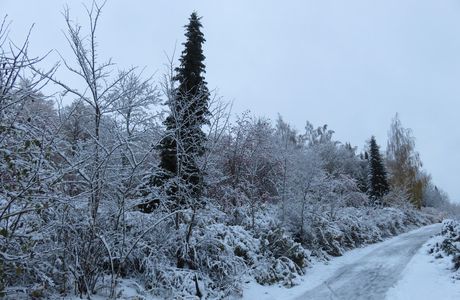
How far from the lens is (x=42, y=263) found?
6.56 m

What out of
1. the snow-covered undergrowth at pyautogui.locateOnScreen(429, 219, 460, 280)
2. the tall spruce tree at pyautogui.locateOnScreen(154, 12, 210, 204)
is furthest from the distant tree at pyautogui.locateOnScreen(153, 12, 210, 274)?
the snow-covered undergrowth at pyautogui.locateOnScreen(429, 219, 460, 280)

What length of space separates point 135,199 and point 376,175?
30.6 m

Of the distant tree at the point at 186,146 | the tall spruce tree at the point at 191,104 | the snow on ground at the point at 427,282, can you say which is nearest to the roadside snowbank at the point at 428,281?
the snow on ground at the point at 427,282

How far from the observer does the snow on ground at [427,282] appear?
8859 millimetres

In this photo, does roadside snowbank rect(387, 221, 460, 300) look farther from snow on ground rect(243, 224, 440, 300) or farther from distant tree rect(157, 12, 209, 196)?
distant tree rect(157, 12, 209, 196)

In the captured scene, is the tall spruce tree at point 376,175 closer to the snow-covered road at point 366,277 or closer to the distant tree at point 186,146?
the snow-covered road at point 366,277

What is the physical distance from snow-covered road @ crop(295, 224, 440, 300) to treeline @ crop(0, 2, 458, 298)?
4.70 ft

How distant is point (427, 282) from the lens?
33.3ft

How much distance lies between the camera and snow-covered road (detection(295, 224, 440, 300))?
31.7 ft

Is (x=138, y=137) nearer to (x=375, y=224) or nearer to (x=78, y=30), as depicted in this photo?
(x=78, y=30)

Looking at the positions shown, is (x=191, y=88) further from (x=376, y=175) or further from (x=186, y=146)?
(x=376, y=175)

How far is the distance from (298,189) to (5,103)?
14059mm

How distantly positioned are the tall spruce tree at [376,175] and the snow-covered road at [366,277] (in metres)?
18.3

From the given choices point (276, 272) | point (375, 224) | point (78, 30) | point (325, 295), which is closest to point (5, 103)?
point (78, 30)
